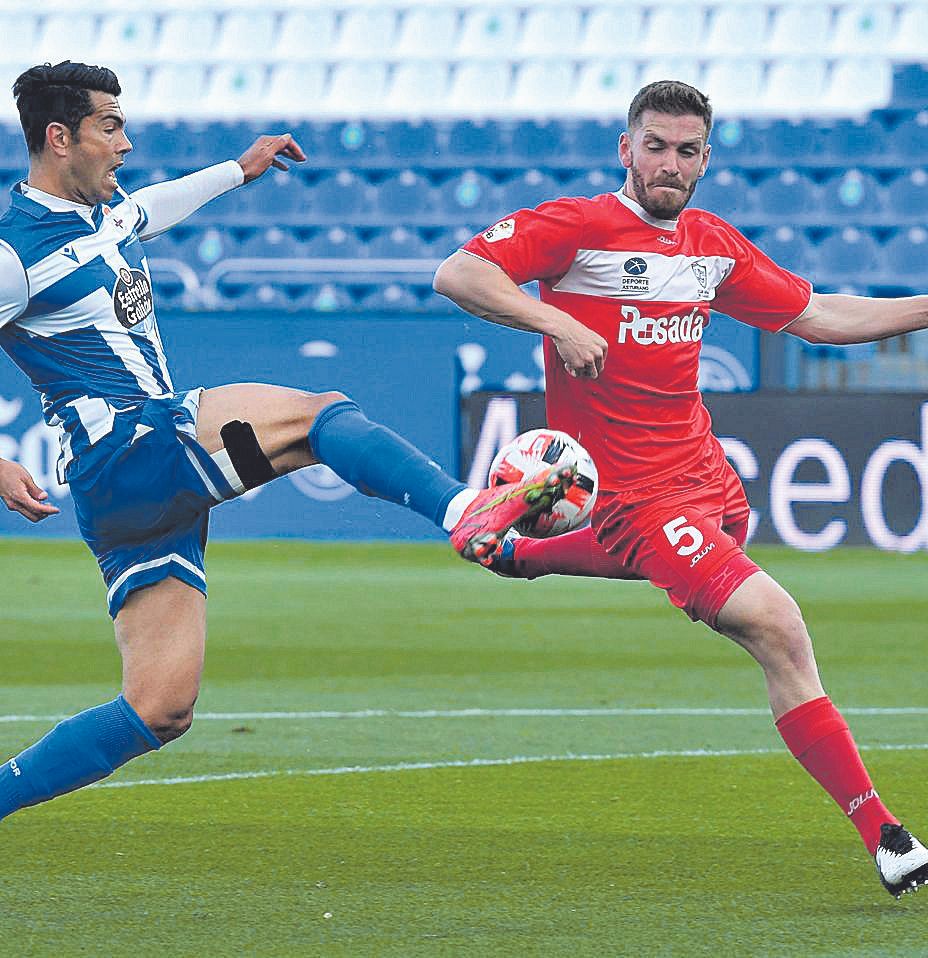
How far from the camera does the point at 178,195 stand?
456 cm

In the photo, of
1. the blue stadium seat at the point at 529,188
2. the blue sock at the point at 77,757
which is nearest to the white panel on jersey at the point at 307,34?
the blue stadium seat at the point at 529,188

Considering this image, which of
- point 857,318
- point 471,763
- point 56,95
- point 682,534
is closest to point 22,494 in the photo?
point 56,95

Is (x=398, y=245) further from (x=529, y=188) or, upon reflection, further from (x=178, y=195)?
(x=178, y=195)

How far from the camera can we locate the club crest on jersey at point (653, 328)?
4383 millimetres

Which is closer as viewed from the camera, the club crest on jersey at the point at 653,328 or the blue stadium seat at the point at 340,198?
the club crest on jersey at the point at 653,328

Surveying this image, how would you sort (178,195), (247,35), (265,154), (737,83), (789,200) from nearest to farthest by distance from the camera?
(178,195), (265,154), (789,200), (737,83), (247,35)

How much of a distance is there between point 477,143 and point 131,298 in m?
15.6

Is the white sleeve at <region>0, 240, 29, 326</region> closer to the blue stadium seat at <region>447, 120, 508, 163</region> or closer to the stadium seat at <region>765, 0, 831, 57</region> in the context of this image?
the blue stadium seat at <region>447, 120, 508, 163</region>

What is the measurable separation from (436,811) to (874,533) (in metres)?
9.55

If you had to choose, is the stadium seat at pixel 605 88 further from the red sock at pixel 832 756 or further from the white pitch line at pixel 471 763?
the red sock at pixel 832 756

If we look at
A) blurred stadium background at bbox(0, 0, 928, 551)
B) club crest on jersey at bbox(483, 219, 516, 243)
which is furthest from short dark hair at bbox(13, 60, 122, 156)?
blurred stadium background at bbox(0, 0, 928, 551)

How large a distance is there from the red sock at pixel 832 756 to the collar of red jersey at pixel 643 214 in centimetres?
122

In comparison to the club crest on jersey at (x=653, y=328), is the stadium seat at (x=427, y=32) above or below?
above

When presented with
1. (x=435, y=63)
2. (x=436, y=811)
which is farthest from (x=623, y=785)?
(x=435, y=63)
